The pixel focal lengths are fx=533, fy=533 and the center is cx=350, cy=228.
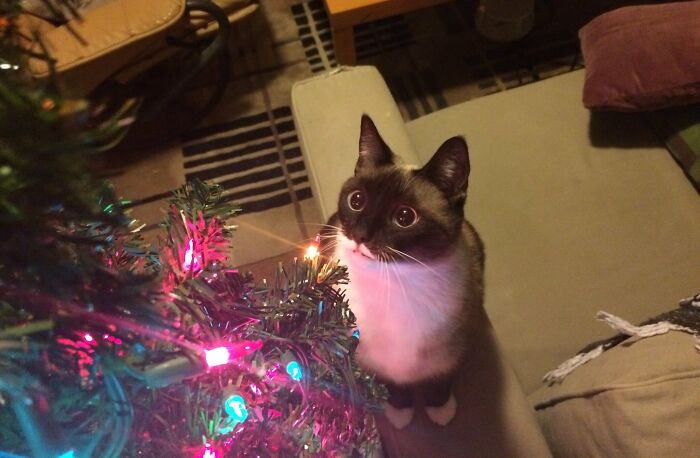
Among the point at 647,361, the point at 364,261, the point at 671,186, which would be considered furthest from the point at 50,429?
the point at 671,186

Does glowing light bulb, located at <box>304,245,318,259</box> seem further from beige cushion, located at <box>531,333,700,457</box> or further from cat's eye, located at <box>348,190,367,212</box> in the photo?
beige cushion, located at <box>531,333,700,457</box>

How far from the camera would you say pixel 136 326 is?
465 mm

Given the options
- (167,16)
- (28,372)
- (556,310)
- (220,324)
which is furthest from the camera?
Answer: (167,16)

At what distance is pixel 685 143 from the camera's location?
47.1 inches

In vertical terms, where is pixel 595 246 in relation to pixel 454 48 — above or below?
below

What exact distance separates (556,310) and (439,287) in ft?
1.22

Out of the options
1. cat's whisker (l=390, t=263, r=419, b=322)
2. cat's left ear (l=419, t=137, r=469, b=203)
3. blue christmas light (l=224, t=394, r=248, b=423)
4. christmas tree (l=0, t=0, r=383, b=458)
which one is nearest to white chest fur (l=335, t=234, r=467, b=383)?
cat's whisker (l=390, t=263, r=419, b=322)

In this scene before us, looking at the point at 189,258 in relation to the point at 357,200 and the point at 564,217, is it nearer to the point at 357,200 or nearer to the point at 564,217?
the point at 357,200

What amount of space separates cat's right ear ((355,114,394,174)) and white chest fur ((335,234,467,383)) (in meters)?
0.17

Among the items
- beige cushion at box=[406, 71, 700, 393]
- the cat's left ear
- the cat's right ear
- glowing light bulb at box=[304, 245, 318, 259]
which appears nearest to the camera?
glowing light bulb at box=[304, 245, 318, 259]

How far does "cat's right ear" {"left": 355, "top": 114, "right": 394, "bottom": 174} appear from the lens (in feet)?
3.05

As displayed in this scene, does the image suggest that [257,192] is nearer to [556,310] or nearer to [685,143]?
[556,310]

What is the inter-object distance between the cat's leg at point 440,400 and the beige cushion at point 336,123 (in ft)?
1.33

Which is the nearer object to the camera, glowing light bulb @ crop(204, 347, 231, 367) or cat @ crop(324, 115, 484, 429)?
glowing light bulb @ crop(204, 347, 231, 367)
